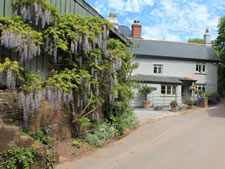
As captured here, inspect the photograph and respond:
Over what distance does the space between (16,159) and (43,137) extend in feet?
4.54

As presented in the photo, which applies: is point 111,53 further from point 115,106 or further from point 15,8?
point 15,8

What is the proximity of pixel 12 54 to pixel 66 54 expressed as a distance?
184 centimetres

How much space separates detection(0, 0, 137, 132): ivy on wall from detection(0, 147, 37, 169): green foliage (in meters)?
0.95

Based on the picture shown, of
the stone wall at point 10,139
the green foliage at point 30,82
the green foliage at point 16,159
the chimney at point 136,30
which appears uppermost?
the chimney at point 136,30

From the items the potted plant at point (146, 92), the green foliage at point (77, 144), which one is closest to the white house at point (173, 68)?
the potted plant at point (146, 92)

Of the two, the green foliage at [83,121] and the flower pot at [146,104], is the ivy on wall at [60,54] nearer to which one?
the green foliage at [83,121]

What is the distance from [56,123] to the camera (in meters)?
6.67

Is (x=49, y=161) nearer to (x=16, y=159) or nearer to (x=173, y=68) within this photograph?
(x=16, y=159)

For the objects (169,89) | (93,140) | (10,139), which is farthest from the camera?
(169,89)

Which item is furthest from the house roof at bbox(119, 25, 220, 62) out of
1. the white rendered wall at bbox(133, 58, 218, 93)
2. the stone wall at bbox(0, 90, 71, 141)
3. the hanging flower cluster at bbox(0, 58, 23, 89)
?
the hanging flower cluster at bbox(0, 58, 23, 89)

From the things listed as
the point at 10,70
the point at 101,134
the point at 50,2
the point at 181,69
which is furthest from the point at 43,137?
the point at 181,69

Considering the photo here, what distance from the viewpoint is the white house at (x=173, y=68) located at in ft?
68.8

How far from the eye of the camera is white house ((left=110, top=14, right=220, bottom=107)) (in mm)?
20984

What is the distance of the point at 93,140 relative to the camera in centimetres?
727
